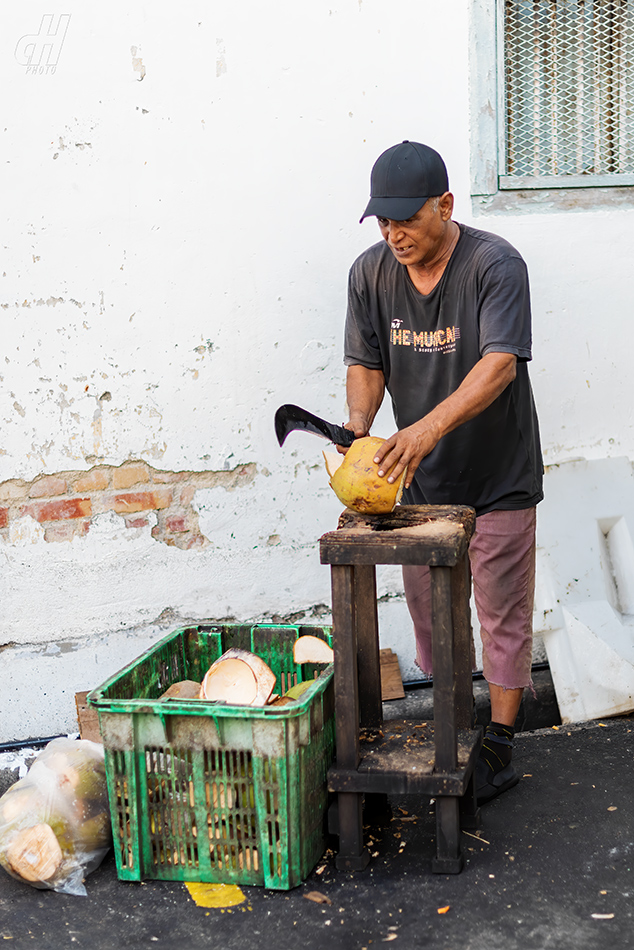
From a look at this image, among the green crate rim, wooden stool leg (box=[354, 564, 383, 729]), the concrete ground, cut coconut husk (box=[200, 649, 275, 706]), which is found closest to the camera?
the concrete ground

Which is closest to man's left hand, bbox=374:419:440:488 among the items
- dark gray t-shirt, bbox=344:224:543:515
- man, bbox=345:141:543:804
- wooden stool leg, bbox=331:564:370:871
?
man, bbox=345:141:543:804

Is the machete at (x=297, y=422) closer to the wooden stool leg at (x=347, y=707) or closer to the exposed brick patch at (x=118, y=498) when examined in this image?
the wooden stool leg at (x=347, y=707)

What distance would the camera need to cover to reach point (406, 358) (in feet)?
10.1

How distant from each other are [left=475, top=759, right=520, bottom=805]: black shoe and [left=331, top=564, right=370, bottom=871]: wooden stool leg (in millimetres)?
532

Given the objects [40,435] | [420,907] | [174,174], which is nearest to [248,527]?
[40,435]

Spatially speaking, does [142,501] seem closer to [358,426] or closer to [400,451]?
[358,426]

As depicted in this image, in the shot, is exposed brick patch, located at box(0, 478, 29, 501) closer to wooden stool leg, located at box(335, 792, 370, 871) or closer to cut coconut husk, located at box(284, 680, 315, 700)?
cut coconut husk, located at box(284, 680, 315, 700)

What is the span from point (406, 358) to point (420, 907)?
1665 mm

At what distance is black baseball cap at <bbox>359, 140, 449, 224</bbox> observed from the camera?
109 inches

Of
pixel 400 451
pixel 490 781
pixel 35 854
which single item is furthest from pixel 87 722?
pixel 400 451

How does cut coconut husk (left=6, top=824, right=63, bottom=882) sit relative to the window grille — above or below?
below

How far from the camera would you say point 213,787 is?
2.62m

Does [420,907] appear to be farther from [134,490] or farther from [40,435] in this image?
[40,435]

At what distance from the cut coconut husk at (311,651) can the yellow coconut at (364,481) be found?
0.63 meters
